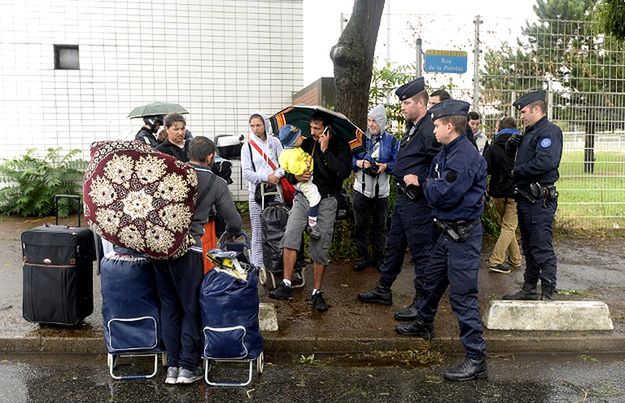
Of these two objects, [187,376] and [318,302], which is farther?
[318,302]

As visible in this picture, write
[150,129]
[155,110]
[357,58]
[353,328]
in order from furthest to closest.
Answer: [357,58] < [155,110] < [150,129] < [353,328]

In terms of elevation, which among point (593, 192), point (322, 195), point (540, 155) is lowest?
point (593, 192)

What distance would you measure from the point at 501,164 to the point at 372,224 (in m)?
1.70

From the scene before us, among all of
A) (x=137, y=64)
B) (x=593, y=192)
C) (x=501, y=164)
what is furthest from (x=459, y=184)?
(x=137, y=64)

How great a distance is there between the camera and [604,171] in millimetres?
10109

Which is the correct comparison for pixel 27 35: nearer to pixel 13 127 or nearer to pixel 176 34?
pixel 13 127

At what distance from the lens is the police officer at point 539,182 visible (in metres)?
5.82

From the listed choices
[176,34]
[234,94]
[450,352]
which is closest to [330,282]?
[450,352]

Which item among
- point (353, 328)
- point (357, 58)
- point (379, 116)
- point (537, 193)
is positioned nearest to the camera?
point (353, 328)

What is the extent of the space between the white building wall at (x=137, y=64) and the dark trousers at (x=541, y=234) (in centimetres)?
628

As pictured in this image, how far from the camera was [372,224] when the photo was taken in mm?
7410

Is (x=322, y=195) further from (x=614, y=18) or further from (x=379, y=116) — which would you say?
(x=614, y=18)

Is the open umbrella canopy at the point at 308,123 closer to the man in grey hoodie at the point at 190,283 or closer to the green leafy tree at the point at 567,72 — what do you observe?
the man in grey hoodie at the point at 190,283

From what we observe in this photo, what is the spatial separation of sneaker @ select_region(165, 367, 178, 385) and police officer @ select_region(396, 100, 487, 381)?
2.03m
